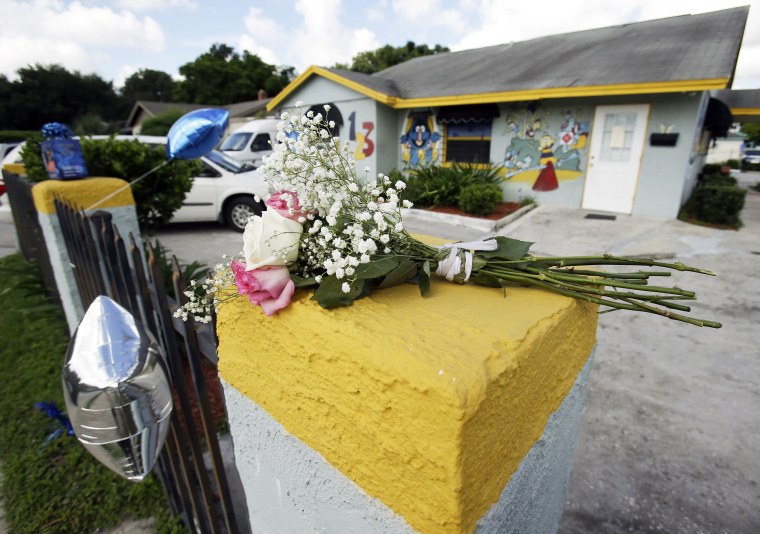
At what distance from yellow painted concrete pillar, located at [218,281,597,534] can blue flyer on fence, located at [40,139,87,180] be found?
111 inches

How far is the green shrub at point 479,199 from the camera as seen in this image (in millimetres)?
9023

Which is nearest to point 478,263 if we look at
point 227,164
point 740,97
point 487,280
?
point 487,280

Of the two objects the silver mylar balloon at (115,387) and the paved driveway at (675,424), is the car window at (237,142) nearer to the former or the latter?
the paved driveway at (675,424)

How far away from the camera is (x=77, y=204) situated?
281 cm

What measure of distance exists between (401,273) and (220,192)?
26.2ft

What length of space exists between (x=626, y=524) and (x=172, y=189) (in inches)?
231

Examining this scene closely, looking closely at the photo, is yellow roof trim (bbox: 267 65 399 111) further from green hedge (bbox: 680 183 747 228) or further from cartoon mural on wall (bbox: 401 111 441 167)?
green hedge (bbox: 680 183 747 228)

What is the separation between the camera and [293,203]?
0.95 m

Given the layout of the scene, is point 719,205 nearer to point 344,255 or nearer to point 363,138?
point 363,138

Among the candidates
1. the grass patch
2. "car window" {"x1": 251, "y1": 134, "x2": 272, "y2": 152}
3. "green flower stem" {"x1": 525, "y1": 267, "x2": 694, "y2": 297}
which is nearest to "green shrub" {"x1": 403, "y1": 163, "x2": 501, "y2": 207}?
"car window" {"x1": 251, "y1": 134, "x2": 272, "y2": 152}

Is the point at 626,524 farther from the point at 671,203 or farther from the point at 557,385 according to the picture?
the point at 671,203

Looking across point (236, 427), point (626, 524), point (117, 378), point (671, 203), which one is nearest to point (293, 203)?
point (117, 378)

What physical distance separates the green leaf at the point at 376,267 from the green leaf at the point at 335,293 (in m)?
0.02

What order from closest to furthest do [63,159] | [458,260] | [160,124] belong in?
[458,260], [63,159], [160,124]
